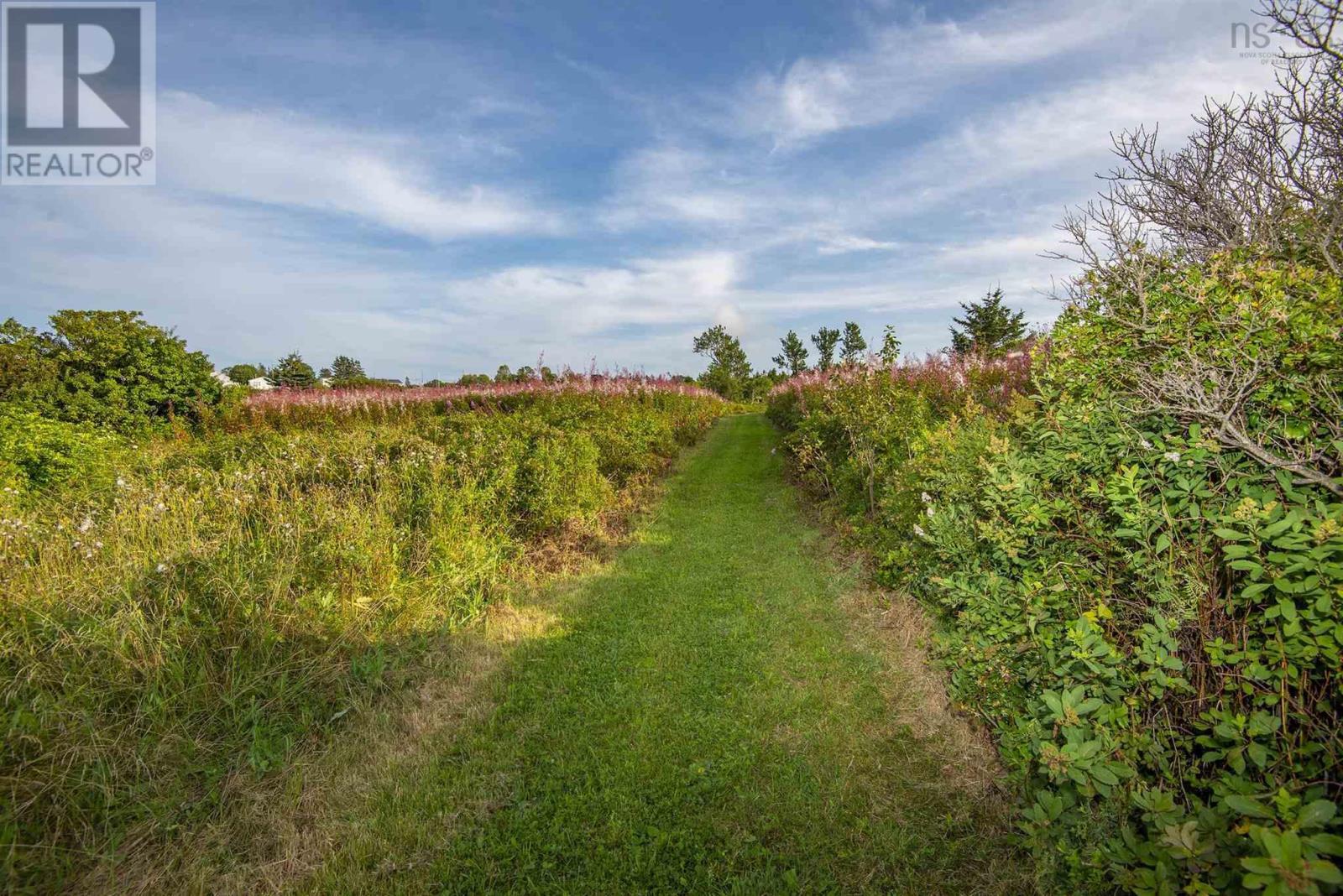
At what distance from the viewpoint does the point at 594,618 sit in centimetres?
493

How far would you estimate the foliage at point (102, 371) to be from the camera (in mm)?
7746

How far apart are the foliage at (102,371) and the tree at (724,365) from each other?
29.2 metres

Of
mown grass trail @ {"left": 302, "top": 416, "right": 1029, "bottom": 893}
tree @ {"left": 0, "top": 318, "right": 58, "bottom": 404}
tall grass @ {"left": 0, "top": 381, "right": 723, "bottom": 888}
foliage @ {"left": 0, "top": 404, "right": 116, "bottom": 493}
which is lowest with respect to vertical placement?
mown grass trail @ {"left": 302, "top": 416, "right": 1029, "bottom": 893}

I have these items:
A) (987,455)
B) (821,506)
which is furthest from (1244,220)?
(821,506)

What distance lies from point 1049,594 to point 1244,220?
3.91 metres

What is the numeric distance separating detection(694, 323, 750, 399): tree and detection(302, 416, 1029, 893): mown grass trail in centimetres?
3254

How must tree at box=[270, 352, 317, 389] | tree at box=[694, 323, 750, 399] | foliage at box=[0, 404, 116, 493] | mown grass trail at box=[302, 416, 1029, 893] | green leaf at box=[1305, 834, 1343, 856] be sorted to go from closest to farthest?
green leaf at box=[1305, 834, 1343, 856] < mown grass trail at box=[302, 416, 1029, 893] < foliage at box=[0, 404, 116, 493] < tree at box=[270, 352, 317, 389] < tree at box=[694, 323, 750, 399]

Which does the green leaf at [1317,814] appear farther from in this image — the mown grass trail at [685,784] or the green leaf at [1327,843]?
the mown grass trail at [685,784]

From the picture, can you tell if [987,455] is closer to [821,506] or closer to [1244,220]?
[1244,220]

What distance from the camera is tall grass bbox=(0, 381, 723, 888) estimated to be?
2420 mm

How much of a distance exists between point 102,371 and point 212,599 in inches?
339

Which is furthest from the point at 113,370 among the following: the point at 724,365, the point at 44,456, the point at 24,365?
the point at 724,365

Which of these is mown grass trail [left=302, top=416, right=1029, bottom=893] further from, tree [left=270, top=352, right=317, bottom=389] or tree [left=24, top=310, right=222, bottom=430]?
tree [left=270, top=352, right=317, bottom=389]

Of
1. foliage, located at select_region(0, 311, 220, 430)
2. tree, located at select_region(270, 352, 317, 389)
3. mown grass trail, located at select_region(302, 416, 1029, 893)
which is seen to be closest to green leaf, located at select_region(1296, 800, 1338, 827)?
mown grass trail, located at select_region(302, 416, 1029, 893)
